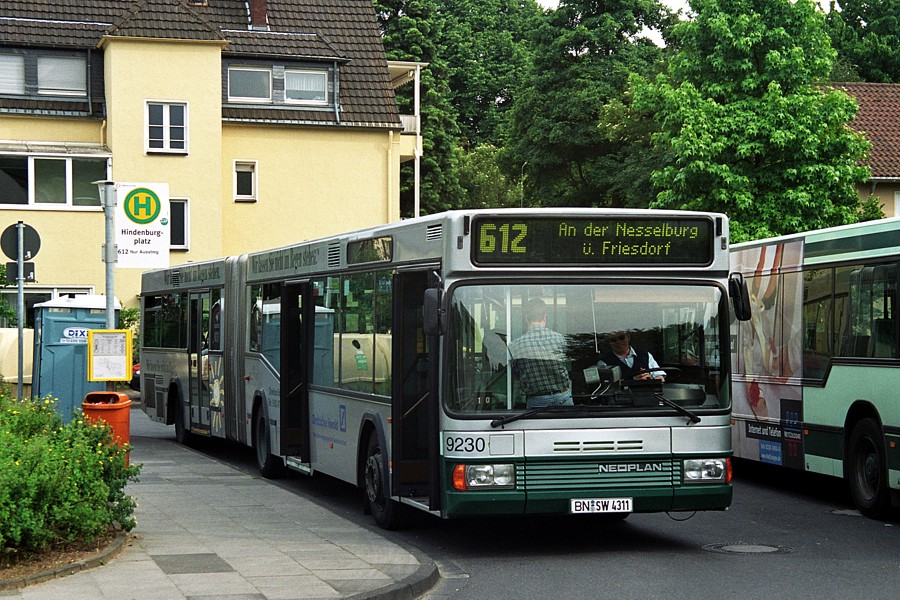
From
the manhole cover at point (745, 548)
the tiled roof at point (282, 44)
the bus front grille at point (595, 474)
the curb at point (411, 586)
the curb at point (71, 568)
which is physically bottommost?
the manhole cover at point (745, 548)

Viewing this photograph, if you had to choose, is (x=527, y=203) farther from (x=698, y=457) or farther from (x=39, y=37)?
(x=698, y=457)

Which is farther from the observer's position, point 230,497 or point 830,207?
point 830,207

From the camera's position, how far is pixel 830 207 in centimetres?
3691

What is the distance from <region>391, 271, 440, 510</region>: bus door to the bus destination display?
3.91 ft

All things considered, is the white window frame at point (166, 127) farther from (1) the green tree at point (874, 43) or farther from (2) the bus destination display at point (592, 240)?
(1) the green tree at point (874, 43)

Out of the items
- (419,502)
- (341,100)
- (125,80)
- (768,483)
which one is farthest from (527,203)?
(419,502)

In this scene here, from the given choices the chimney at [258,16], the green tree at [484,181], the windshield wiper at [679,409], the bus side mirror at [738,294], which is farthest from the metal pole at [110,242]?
the green tree at [484,181]

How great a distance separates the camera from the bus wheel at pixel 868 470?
13.6 m

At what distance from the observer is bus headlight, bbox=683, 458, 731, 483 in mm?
11359

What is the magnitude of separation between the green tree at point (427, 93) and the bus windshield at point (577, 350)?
158 ft

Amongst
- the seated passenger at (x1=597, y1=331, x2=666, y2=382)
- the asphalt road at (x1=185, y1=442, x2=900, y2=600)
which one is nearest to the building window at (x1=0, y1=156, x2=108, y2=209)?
the asphalt road at (x1=185, y1=442, x2=900, y2=600)

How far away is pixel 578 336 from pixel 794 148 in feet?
87.5

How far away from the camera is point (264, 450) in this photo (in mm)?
18109

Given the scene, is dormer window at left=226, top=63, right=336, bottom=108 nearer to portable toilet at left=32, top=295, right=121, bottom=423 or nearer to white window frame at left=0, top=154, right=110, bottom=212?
white window frame at left=0, top=154, right=110, bottom=212
